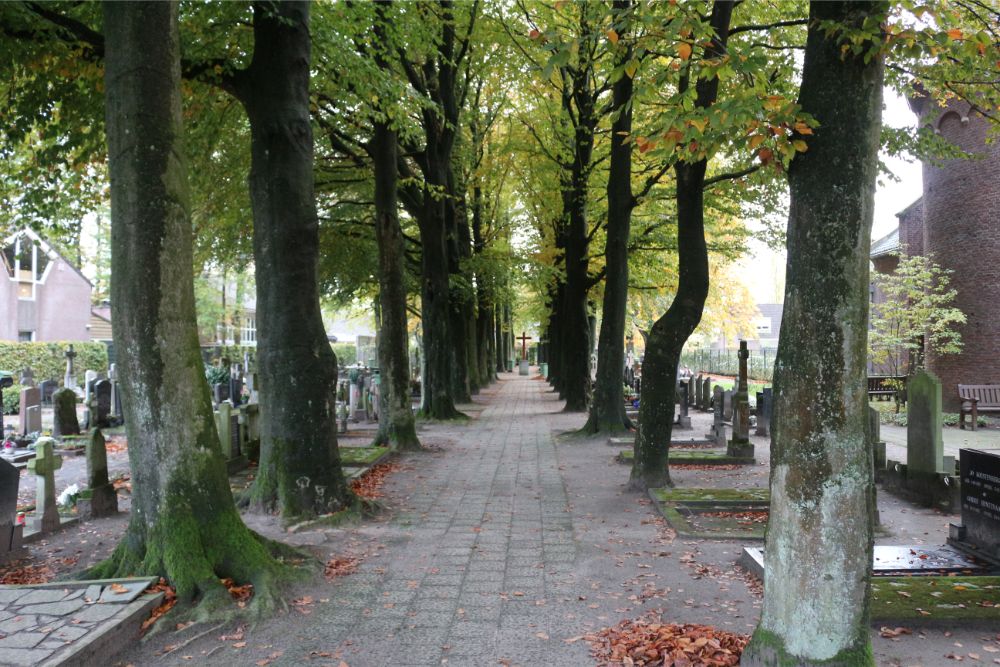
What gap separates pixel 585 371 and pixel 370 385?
663 cm

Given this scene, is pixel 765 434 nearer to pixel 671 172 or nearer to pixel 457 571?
pixel 671 172

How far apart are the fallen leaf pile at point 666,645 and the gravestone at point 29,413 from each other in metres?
13.6

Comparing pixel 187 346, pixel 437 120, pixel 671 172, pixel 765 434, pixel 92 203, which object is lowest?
pixel 765 434

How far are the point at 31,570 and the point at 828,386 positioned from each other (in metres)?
6.53

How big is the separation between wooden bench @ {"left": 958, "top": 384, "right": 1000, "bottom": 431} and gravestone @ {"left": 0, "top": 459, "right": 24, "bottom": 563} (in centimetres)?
2017

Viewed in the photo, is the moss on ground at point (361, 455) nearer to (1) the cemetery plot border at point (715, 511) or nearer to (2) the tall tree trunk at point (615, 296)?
(2) the tall tree trunk at point (615, 296)

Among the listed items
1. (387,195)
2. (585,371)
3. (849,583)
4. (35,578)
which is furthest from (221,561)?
(585,371)

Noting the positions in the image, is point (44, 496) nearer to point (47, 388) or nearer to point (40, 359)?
point (47, 388)

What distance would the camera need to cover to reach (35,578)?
5.79 metres

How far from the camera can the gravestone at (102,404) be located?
15.9m

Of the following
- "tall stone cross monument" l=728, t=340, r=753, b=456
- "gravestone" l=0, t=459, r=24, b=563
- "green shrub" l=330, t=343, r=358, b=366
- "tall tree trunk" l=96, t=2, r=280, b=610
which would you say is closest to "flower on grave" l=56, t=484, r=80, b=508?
"gravestone" l=0, t=459, r=24, b=563

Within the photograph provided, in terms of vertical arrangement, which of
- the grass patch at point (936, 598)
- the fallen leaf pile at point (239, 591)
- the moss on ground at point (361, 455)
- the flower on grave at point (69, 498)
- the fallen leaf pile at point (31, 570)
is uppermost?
the flower on grave at point (69, 498)

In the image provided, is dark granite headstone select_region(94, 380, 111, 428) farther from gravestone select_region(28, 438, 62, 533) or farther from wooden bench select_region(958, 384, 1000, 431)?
wooden bench select_region(958, 384, 1000, 431)

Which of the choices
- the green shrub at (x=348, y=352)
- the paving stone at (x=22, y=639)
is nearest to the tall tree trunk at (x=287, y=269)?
the paving stone at (x=22, y=639)
